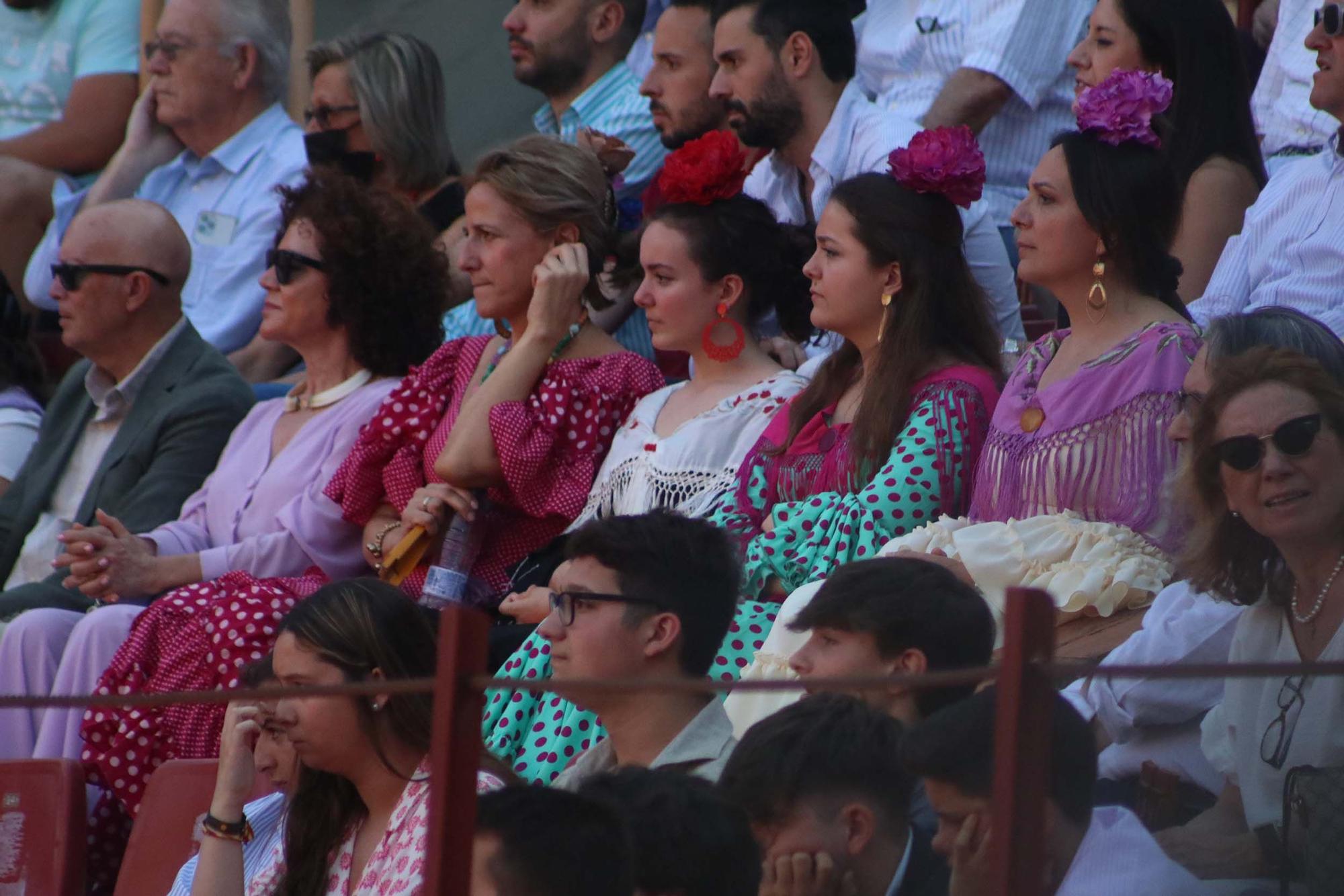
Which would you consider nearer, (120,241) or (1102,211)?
(1102,211)

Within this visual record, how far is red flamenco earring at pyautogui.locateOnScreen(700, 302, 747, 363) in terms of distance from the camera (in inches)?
168

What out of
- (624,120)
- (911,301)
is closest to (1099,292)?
(911,301)

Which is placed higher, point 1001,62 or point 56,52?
point 56,52

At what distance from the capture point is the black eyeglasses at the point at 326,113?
584 cm

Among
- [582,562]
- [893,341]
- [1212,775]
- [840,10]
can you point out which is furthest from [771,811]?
[840,10]

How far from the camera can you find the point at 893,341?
384 cm

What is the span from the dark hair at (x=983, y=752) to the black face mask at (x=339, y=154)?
3.91m

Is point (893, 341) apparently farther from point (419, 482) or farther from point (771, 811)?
point (771, 811)

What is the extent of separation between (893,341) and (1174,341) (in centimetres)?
61

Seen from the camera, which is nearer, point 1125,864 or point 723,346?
point 1125,864

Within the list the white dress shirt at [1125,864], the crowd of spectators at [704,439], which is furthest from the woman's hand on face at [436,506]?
the white dress shirt at [1125,864]

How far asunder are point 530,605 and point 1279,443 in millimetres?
1696

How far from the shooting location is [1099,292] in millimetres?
3568

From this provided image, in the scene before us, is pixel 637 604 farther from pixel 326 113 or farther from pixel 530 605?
pixel 326 113
